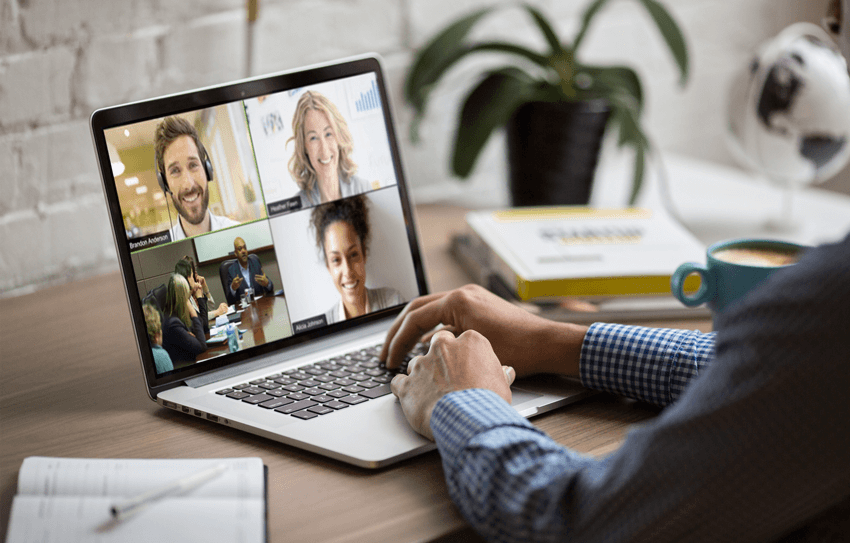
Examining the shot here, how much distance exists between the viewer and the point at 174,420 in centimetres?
74

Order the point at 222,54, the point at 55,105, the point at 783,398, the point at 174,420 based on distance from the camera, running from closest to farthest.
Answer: the point at 783,398 → the point at 174,420 → the point at 55,105 → the point at 222,54

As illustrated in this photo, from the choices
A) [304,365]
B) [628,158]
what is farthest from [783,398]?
[628,158]

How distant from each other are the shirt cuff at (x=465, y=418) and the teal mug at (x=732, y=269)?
0.32 metres

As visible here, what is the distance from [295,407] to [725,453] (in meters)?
0.40

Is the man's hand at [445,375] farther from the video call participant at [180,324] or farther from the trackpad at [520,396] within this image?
the video call participant at [180,324]

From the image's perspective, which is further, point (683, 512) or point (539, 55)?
point (539, 55)

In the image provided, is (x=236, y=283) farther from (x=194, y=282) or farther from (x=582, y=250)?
(x=582, y=250)

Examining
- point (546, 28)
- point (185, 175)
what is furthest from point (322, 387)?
point (546, 28)

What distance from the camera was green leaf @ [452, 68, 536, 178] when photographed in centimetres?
125

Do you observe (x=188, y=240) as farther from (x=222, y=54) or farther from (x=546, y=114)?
(x=546, y=114)

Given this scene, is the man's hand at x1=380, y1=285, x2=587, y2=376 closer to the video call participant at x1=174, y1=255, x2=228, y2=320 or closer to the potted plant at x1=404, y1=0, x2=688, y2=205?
the video call participant at x1=174, y1=255, x2=228, y2=320

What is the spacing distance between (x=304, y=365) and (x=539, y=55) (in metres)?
0.74

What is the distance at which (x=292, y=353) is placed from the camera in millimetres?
834

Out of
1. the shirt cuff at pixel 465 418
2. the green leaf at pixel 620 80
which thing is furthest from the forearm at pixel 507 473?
the green leaf at pixel 620 80
